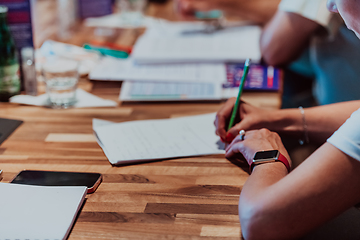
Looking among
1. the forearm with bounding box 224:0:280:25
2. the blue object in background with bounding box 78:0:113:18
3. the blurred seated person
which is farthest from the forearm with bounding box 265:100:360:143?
the blue object in background with bounding box 78:0:113:18

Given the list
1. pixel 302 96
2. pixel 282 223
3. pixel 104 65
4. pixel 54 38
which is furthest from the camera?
pixel 302 96

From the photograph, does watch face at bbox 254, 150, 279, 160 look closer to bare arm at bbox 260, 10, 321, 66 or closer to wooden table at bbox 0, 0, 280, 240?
wooden table at bbox 0, 0, 280, 240

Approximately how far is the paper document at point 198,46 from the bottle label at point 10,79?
1.36ft

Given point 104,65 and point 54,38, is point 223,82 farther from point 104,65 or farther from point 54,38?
point 54,38

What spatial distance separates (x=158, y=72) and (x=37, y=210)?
0.75 meters

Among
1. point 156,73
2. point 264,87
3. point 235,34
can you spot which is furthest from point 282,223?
point 235,34

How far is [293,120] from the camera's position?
2.94 feet

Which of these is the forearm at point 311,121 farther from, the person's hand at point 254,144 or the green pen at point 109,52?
the green pen at point 109,52

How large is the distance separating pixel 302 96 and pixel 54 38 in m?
1.19

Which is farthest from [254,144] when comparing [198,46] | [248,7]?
[248,7]

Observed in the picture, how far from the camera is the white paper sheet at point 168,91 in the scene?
112 cm

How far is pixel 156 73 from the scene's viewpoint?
4.23 feet

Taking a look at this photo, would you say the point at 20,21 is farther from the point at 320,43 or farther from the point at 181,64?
the point at 320,43

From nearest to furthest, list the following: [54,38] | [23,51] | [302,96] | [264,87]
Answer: [23,51]
[264,87]
[54,38]
[302,96]
